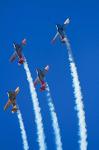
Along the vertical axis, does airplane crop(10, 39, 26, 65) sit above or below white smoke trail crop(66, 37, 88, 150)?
above

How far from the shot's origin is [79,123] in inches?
770

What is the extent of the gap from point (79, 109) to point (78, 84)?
1.03 m

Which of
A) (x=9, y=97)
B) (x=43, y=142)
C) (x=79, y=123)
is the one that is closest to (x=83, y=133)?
(x=79, y=123)

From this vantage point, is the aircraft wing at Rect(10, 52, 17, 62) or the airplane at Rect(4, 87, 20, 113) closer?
the airplane at Rect(4, 87, 20, 113)

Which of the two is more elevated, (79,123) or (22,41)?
(22,41)

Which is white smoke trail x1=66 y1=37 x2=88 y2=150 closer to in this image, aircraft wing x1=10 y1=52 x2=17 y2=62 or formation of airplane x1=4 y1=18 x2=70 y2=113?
formation of airplane x1=4 y1=18 x2=70 y2=113

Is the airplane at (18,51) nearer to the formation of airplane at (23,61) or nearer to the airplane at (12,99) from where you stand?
the formation of airplane at (23,61)

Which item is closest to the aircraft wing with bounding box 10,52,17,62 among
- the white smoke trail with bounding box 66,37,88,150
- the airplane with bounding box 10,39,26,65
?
the airplane with bounding box 10,39,26,65

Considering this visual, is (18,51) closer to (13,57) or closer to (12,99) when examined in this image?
(13,57)

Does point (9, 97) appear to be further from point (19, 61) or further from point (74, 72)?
point (74, 72)

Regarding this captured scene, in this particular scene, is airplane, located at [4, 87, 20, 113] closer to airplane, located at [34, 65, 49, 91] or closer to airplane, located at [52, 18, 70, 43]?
airplane, located at [34, 65, 49, 91]

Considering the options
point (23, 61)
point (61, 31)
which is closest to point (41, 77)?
point (23, 61)

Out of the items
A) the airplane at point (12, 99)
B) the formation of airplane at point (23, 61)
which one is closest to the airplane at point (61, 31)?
the formation of airplane at point (23, 61)

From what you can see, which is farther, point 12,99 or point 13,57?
point 13,57
